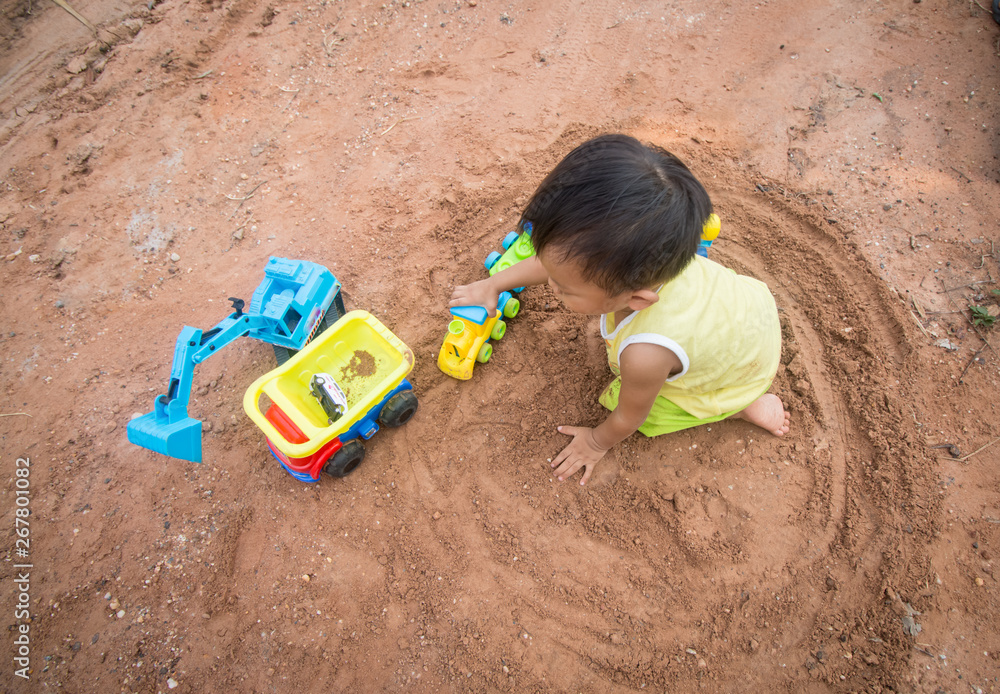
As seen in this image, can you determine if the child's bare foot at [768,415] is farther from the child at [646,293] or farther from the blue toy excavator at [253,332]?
the blue toy excavator at [253,332]

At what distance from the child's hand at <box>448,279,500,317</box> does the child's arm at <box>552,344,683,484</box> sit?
0.65 metres

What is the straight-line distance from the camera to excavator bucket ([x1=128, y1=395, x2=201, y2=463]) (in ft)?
5.11

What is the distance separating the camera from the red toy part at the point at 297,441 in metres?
1.91

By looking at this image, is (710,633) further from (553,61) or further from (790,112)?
(553,61)

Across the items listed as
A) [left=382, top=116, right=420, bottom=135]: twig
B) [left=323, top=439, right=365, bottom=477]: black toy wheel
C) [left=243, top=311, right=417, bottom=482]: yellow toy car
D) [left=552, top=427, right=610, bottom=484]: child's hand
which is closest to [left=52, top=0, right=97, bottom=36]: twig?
[left=382, top=116, right=420, bottom=135]: twig

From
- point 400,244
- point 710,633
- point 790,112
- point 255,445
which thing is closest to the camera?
point 710,633

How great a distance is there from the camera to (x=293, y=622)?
1886 mm

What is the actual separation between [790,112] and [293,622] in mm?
3644

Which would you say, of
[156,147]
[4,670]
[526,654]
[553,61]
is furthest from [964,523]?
[156,147]

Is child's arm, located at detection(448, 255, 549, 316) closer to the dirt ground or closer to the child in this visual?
the child

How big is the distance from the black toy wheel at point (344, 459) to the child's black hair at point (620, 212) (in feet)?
3.94

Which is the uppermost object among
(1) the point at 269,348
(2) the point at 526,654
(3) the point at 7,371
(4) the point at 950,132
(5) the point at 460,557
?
(3) the point at 7,371

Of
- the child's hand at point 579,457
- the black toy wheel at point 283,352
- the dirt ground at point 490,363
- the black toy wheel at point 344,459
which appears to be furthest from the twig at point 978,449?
the black toy wheel at point 283,352

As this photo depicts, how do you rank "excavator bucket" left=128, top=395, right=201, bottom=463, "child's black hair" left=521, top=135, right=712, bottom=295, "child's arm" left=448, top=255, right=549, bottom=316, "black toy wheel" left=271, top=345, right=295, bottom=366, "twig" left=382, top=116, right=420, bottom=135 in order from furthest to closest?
"twig" left=382, top=116, right=420, bottom=135 → "black toy wheel" left=271, top=345, right=295, bottom=366 → "child's arm" left=448, top=255, right=549, bottom=316 → "excavator bucket" left=128, top=395, right=201, bottom=463 → "child's black hair" left=521, top=135, right=712, bottom=295
